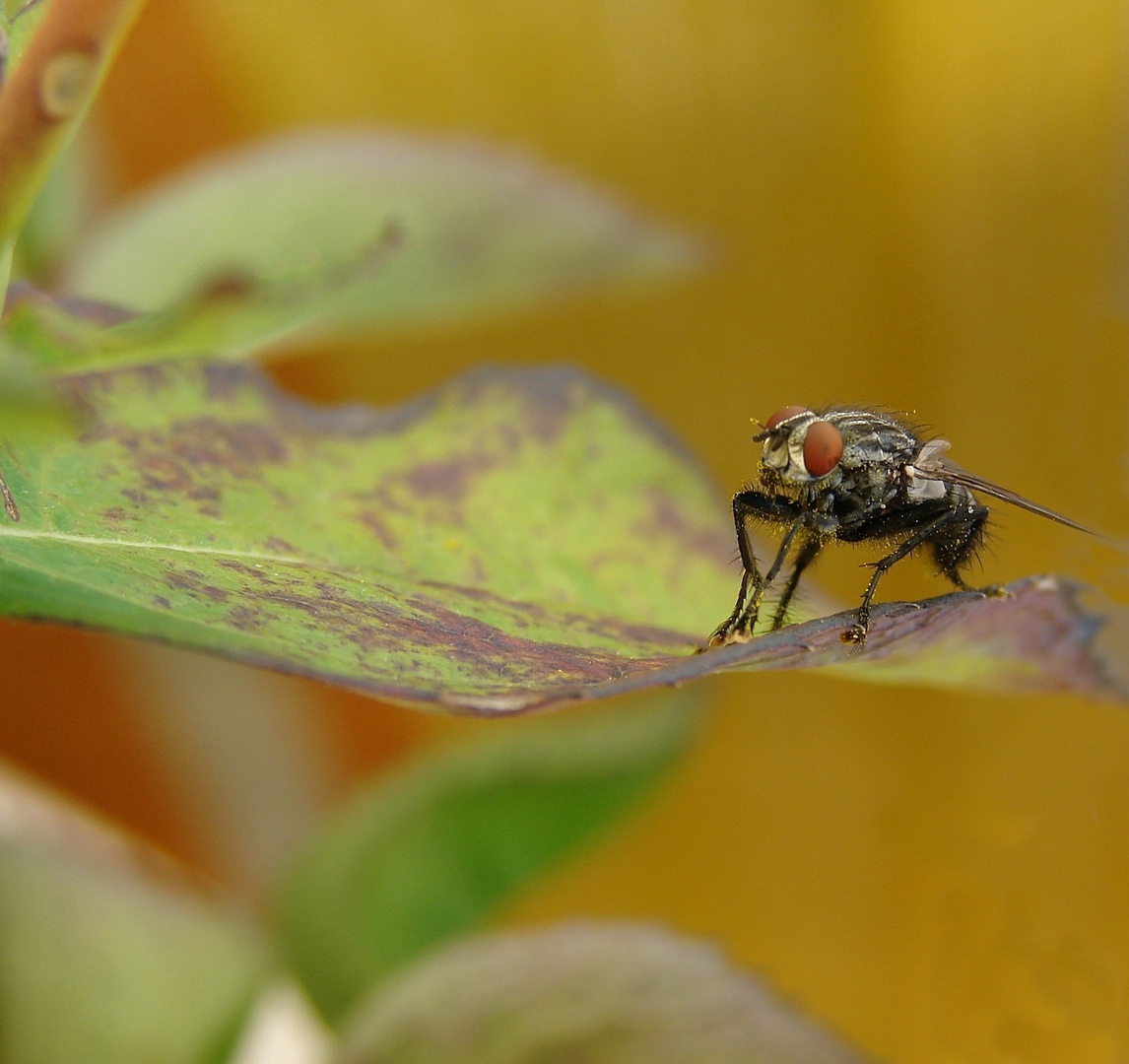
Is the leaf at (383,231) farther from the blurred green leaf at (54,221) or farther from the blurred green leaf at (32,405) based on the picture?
the blurred green leaf at (32,405)

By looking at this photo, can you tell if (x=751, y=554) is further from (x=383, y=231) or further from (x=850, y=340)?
(x=850, y=340)

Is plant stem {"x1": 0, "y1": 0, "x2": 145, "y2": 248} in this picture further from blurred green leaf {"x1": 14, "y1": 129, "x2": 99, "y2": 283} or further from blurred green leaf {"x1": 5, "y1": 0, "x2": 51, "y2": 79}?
blurred green leaf {"x1": 14, "y1": 129, "x2": 99, "y2": 283}

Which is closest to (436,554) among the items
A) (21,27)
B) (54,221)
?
(21,27)

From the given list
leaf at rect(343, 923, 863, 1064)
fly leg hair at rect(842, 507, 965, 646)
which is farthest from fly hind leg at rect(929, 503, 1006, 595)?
leaf at rect(343, 923, 863, 1064)

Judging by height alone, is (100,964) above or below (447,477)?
below

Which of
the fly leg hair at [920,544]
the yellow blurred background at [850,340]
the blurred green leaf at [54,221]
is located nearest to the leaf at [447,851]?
the yellow blurred background at [850,340]
